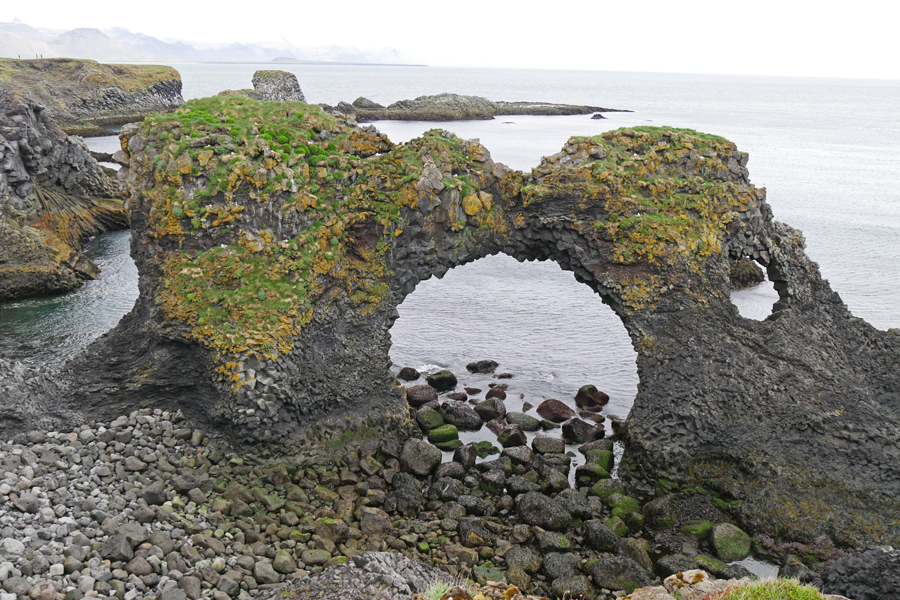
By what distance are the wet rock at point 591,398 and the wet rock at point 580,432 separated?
120 inches

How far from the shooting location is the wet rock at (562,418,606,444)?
28.0m

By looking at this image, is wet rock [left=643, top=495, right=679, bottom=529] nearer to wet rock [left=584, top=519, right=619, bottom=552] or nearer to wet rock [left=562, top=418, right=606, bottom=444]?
wet rock [left=584, top=519, right=619, bottom=552]

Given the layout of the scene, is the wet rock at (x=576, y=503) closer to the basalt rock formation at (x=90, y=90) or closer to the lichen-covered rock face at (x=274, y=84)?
the lichen-covered rock face at (x=274, y=84)

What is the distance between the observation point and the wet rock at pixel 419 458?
24391 millimetres

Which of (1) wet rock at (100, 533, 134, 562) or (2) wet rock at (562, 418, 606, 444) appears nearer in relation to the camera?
(1) wet rock at (100, 533, 134, 562)

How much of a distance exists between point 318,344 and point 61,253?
30.5 metres

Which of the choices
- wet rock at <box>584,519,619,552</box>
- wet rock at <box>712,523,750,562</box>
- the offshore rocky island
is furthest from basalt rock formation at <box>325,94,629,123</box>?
wet rock at <box>712,523,750,562</box>

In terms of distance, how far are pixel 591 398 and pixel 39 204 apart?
41612mm

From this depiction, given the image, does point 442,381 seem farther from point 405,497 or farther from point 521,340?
point 405,497

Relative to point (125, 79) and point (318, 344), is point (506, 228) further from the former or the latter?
point (125, 79)

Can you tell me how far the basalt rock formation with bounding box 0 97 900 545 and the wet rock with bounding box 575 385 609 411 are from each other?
5.58 m

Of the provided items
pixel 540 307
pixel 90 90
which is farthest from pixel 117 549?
pixel 90 90

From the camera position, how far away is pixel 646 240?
1021 inches

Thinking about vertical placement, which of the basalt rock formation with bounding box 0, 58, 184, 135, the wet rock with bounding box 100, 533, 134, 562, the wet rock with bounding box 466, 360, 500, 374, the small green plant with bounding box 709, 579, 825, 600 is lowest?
the wet rock with bounding box 466, 360, 500, 374
